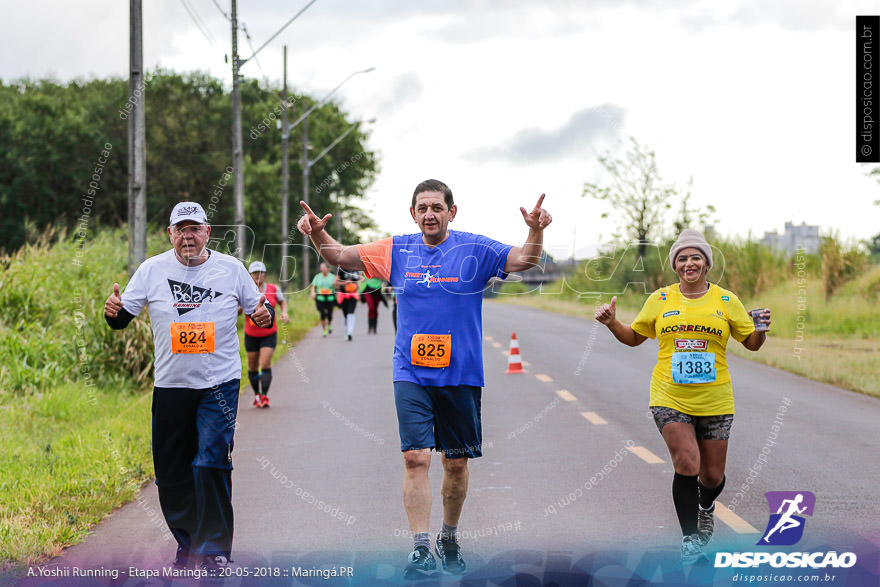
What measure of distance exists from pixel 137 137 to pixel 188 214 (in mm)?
8135

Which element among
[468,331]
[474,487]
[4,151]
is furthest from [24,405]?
[4,151]

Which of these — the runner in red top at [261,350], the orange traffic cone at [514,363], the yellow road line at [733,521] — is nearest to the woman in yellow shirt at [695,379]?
the yellow road line at [733,521]

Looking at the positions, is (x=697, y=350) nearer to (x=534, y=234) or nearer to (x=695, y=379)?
(x=695, y=379)

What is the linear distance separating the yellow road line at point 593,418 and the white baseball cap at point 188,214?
245 inches

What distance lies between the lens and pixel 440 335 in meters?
5.63

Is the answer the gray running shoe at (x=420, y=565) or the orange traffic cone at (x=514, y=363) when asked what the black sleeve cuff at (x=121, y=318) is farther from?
the orange traffic cone at (x=514, y=363)

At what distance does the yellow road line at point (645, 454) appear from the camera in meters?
8.89

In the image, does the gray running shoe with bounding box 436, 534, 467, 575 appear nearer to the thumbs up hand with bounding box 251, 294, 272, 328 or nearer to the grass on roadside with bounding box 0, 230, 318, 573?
the thumbs up hand with bounding box 251, 294, 272, 328

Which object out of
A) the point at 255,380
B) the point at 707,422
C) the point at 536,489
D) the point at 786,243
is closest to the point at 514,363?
the point at 255,380

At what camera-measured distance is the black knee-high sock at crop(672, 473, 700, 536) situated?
572cm

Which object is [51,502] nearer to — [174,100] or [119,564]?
[119,564]

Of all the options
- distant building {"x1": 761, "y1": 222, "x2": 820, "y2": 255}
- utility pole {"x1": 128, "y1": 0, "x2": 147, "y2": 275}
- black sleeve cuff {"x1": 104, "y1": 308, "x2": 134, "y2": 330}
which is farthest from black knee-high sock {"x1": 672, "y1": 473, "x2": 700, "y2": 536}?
distant building {"x1": 761, "y1": 222, "x2": 820, "y2": 255}

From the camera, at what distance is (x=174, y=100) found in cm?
5966

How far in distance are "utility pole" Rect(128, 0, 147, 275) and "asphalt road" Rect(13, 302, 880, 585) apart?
2428 millimetres
